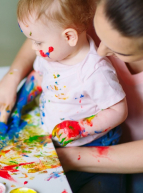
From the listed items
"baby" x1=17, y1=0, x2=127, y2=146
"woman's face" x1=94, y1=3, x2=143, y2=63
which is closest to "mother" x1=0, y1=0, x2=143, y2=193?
"woman's face" x1=94, y1=3, x2=143, y2=63

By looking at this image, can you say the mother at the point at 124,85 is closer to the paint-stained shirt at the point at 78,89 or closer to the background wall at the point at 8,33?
the paint-stained shirt at the point at 78,89

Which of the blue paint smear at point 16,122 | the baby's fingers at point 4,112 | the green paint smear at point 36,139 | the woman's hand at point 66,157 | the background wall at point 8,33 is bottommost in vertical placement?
the woman's hand at point 66,157

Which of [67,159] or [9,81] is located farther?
[9,81]

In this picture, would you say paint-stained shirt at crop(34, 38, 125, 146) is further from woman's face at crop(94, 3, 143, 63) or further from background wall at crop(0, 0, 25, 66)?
background wall at crop(0, 0, 25, 66)

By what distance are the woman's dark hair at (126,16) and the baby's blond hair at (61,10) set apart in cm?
19

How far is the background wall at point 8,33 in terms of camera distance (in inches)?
49.1

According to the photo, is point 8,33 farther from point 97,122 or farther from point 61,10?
point 97,122

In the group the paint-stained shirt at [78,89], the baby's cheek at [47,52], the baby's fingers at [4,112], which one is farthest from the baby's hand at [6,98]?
the baby's cheek at [47,52]

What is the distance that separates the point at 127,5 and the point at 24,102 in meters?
0.67

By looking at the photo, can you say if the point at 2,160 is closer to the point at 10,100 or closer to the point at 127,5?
the point at 10,100

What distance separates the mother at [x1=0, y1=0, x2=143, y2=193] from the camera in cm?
64

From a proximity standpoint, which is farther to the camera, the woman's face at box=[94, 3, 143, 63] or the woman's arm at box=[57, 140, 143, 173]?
the woman's arm at box=[57, 140, 143, 173]

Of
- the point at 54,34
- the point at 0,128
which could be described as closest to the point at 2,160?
the point at 0,128

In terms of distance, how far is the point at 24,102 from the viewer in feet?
3.74
